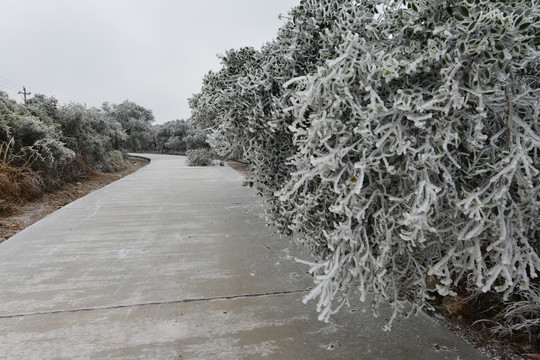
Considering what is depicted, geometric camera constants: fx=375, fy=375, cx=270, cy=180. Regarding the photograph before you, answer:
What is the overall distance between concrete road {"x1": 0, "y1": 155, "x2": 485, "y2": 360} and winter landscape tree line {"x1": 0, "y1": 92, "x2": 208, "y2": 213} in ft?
6.24

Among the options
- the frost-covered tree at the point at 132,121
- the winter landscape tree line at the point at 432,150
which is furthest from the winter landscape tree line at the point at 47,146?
the winter landscape tree line at the point at 432,150

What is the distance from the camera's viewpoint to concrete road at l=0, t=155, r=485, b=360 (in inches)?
90.8

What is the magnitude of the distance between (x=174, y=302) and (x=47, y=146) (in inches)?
226

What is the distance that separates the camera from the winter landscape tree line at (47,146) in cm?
655

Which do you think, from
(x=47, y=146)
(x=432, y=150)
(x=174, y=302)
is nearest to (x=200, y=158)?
(x=47, y=146)

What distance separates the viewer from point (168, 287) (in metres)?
3.17

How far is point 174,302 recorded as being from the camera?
2.90m

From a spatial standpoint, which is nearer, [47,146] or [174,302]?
[174,302]

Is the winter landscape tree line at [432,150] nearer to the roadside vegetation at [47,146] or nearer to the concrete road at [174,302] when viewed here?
the concrete road at [174,302]

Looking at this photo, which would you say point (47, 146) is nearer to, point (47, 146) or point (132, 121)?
point (47, 146)

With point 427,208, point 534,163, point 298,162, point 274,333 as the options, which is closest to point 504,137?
point 534,163

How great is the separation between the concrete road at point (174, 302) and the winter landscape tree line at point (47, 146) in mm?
1902

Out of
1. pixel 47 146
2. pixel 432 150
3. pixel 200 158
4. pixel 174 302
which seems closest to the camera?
pixel 432 150

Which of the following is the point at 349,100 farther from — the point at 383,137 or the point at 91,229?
the point at 91,229
